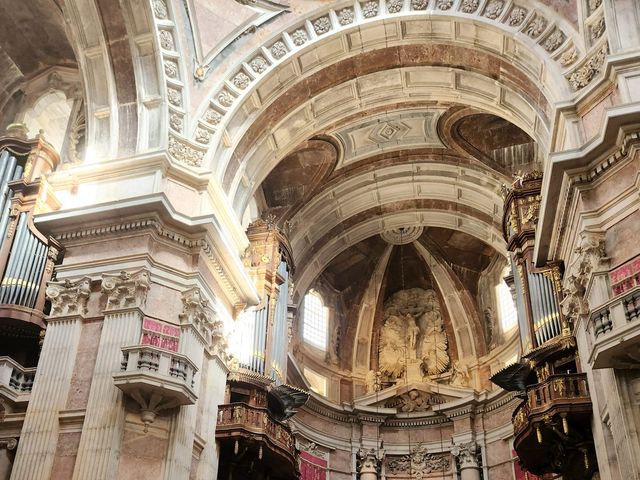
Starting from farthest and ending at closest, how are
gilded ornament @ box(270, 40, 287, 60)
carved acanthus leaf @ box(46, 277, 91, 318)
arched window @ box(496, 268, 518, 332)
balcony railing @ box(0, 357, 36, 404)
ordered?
1. arched window @ box(496, 268, 518, 332)
2. gilded ornament @ box(270, 40, 287, 60)
3. carved acanthus leaf @ box(46, 277, 91, 318)
4. balcony railing @ box(0, 357, 36, 404)

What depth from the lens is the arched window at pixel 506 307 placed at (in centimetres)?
2244

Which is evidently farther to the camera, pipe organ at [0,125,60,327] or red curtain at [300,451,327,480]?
red curtain at [300,451,327,480]

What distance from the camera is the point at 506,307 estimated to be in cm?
2298

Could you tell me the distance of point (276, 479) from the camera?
17281mm

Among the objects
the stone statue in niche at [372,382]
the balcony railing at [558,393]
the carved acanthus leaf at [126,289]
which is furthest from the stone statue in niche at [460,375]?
the carved acanthus leaf at [126,289]

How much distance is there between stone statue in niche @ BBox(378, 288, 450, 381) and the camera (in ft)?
77.5

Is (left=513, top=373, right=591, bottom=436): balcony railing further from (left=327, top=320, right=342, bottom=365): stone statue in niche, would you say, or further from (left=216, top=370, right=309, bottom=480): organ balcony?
(left=327, top=320, right=342, bottom=365): stone statue in niche

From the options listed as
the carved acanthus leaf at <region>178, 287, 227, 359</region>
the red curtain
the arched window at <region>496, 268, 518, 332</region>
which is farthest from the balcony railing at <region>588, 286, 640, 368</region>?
the arched window at <region>496, 268, 518, 332</region>

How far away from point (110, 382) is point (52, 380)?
107 centimetres

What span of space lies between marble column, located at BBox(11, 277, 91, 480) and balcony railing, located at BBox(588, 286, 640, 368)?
816 cm

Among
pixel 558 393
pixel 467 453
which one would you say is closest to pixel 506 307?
pixel 467 453

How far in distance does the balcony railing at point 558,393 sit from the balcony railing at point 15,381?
352 inches

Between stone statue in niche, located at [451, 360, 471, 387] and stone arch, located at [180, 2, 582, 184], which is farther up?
stone arch, located at [180, 2, 582, 184]

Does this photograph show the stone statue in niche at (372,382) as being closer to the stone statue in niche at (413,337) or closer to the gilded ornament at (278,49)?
the stone statue in niche at (413,337)
